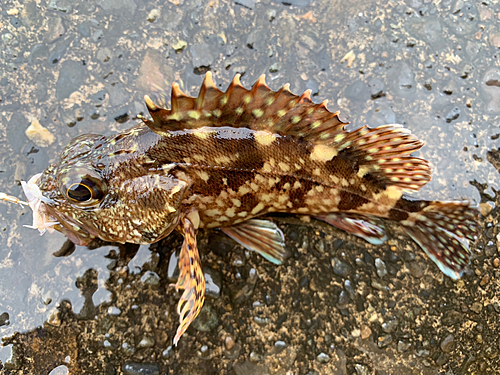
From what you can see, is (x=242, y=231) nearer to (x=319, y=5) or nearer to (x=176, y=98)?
(x=176, y=98)

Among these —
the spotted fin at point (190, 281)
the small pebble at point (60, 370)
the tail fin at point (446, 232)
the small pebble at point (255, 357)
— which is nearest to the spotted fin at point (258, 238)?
the spotted fin at point (190, 281)

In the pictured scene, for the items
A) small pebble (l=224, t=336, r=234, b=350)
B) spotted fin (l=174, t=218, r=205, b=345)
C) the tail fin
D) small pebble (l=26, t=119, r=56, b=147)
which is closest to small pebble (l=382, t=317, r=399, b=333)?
the tail fin

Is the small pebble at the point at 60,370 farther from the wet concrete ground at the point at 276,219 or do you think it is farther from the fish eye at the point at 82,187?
the fish eye at the point at 82,187

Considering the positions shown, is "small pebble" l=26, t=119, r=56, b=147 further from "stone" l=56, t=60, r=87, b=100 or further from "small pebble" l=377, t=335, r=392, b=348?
"small pebble" l=377, t=335, r=392, b=348

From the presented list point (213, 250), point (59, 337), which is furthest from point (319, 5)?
point (59, 337)

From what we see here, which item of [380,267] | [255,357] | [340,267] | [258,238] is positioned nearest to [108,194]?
[258,238]

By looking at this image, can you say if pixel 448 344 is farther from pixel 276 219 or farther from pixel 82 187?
pixel 82 187
